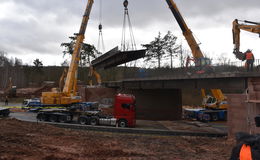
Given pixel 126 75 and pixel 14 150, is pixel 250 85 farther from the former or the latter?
pixel 126 75

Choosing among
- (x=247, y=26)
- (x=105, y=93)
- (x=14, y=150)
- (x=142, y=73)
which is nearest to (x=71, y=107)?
(x=142, y=73)

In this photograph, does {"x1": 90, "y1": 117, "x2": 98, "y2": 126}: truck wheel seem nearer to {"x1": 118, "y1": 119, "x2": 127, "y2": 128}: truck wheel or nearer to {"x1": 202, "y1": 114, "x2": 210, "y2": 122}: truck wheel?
{"x1": 118, "y1": 119, "x2": 127, "y2": 128}: truck wheel

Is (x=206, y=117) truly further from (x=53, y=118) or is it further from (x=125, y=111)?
(x=53, y=118)

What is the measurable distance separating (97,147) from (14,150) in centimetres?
372

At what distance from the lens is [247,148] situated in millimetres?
3422

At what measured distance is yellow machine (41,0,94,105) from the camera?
70.5ft

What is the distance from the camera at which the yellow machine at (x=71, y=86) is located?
21484 mm

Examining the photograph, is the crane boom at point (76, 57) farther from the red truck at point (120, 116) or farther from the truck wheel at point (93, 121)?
the truck wheel at point (93, 121)

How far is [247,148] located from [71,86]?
20575mm

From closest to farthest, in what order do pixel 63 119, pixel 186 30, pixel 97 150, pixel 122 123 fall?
pixel 97 150, pixel 122 123, pixel 63 119, pixel 186 30

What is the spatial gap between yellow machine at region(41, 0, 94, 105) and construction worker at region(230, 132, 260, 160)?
64.3ft

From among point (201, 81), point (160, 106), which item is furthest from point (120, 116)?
point (160, 106)

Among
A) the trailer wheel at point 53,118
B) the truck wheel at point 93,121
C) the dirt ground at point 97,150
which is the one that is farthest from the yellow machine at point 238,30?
the trailer wheel at point 53,118

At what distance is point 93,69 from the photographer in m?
30.4
